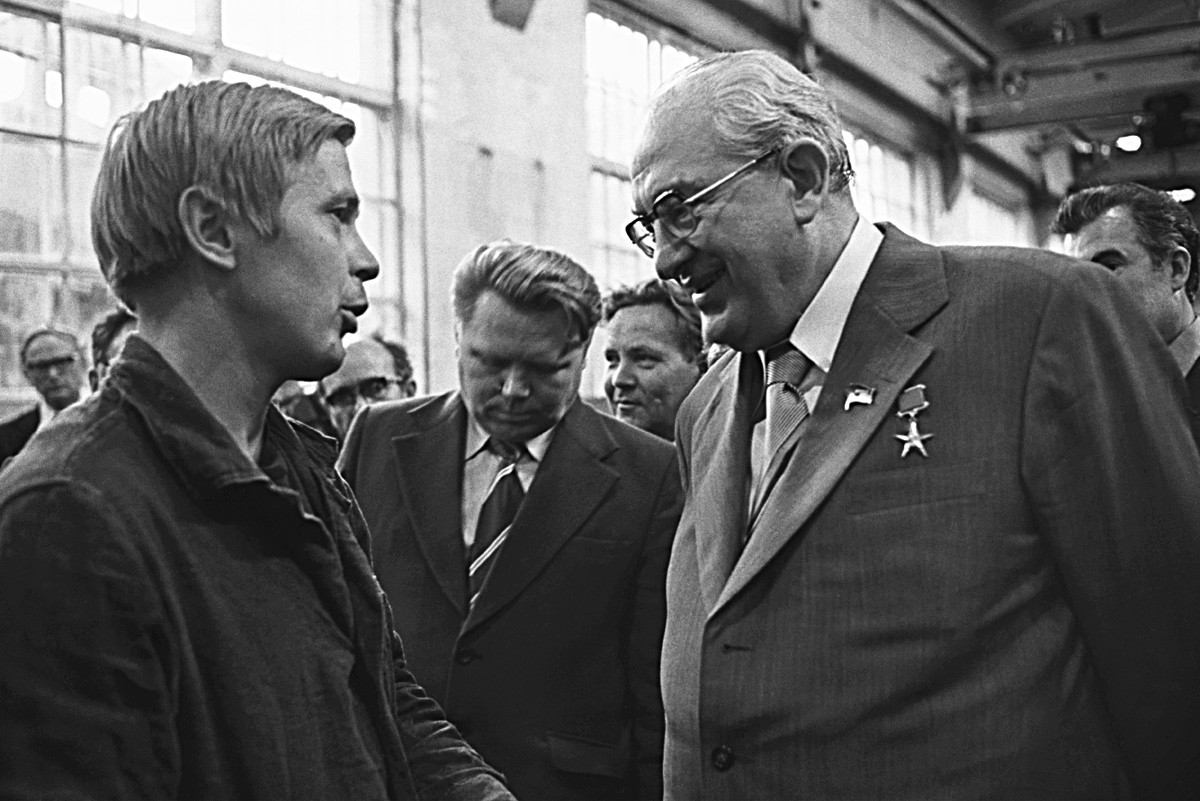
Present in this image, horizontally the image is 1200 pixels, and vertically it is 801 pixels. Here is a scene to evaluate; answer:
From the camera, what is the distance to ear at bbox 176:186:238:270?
1591mm

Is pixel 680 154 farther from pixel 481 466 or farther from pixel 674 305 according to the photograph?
pixel 674 305

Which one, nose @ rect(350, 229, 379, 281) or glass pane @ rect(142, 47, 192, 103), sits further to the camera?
glass pane @ rect(142, 47, 192, 103)

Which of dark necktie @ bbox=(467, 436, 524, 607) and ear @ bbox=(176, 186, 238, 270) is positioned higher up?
ear @ bbox=(176, 186, 238, 270)

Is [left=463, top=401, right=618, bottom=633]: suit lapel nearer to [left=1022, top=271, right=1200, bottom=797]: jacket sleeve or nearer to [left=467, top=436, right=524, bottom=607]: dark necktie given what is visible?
[left=467, top=436, right=524, bottom=607]: dark necktie

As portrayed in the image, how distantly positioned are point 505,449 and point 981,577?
129 centimetres

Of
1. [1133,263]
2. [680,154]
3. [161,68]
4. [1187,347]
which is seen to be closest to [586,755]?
[680,154]

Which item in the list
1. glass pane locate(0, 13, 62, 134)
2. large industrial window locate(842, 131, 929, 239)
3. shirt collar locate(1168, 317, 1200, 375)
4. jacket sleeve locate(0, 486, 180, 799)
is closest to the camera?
jacket sleeve locate(0, 486, 180, 799)

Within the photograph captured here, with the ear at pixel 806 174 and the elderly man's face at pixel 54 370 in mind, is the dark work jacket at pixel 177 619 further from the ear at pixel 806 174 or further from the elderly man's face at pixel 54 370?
the elderly man's face at pixel 54 370

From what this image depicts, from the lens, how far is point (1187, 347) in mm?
3387

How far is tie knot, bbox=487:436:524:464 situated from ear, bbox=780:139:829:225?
1.01 metres

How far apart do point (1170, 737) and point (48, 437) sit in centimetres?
143

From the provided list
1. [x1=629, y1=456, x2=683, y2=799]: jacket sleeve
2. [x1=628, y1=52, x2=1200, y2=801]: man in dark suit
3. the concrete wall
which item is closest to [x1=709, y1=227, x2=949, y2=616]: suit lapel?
[x1=628, y1=52, x2=1200, y2=801]: man in dark suit

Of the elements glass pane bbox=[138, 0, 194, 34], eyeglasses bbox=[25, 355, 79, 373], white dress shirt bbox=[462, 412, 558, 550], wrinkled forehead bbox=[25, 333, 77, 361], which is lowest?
white dress shirt bbox=[462, 412, 558, 550]

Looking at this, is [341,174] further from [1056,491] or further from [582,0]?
[582,0]
